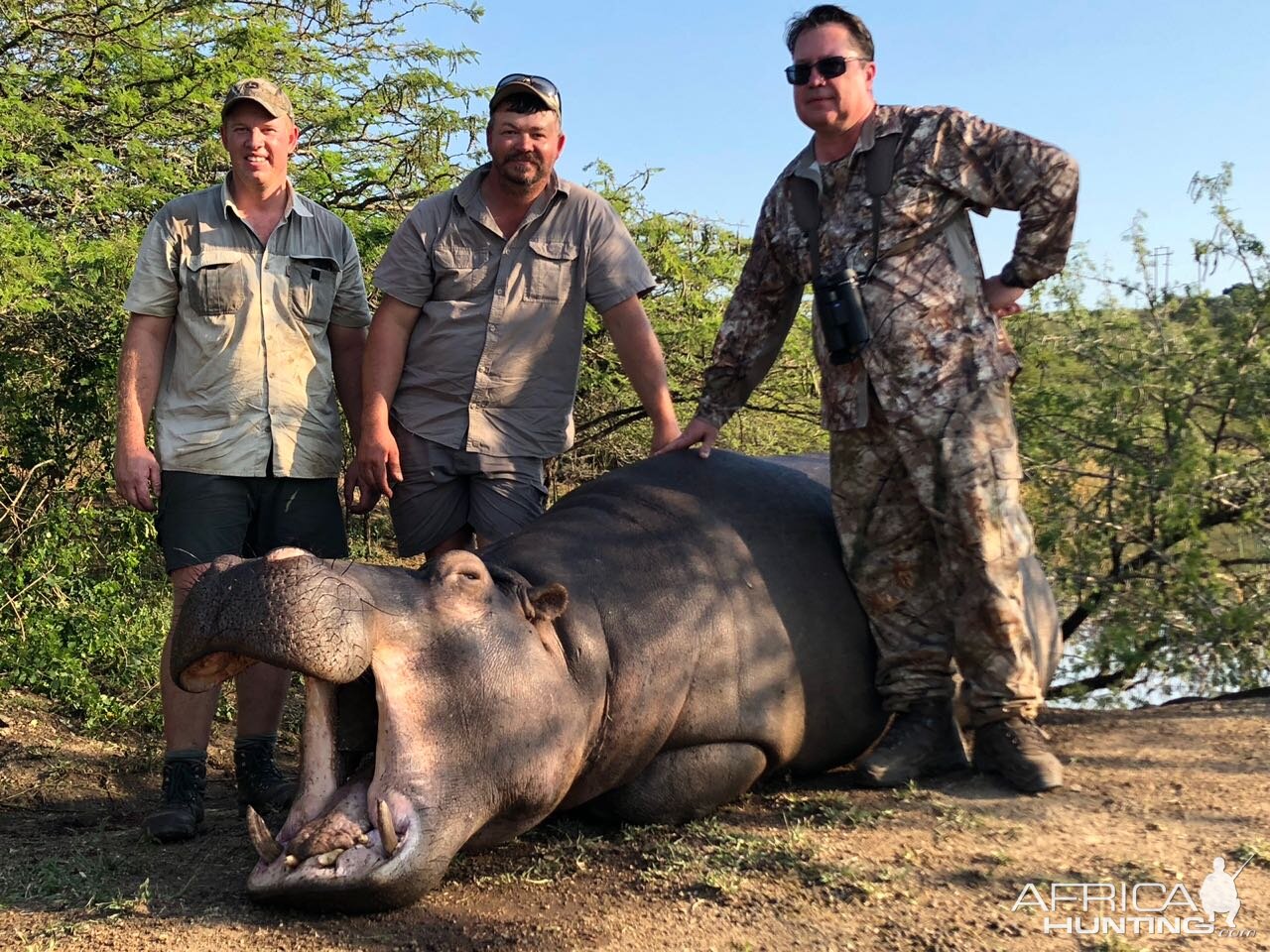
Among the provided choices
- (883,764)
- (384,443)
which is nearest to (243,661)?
(384,443)

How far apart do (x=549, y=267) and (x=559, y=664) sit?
6.09ft

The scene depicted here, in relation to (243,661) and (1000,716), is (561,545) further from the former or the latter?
(1000,716)

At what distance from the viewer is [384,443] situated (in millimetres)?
4719

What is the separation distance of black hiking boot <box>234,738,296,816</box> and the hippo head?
1251 millimetres

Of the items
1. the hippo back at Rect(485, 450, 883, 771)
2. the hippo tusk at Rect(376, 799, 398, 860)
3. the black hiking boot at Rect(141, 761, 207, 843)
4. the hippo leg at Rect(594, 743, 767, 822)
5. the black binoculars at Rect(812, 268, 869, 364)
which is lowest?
the black hiking boot at Rect(141, 761, 207, 843)

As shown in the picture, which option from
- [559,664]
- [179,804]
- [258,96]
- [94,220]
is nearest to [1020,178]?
[559,664]

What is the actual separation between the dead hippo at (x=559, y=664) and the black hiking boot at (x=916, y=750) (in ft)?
0.51

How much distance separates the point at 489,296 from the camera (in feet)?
16.2

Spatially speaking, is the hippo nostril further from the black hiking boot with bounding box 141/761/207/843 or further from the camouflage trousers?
the camouflage trousers

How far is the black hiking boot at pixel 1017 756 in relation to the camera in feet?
13.7

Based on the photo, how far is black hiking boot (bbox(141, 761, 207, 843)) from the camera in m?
4.11

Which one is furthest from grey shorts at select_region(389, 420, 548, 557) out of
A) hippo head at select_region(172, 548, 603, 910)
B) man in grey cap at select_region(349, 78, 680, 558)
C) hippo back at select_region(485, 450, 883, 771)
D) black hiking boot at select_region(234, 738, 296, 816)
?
hippo head at select_region(172, 548, 603, 910)

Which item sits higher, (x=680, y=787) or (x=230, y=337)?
(x=230, y=337)

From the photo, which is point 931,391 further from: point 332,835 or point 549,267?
point 332,835
